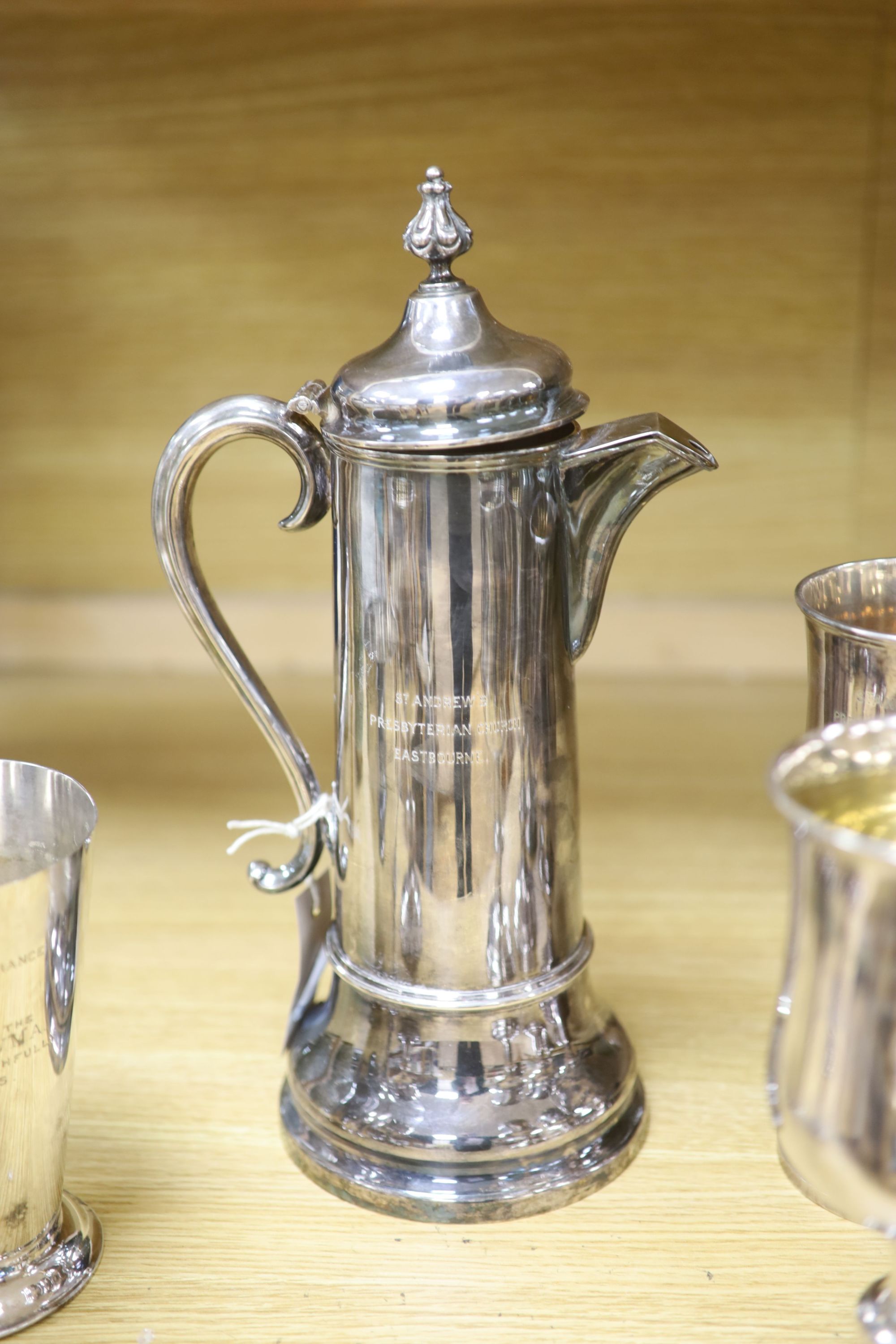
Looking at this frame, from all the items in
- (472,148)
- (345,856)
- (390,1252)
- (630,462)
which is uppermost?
(472,148)

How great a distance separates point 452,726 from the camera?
0.45 m

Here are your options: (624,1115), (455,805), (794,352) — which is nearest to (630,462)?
(455,805)

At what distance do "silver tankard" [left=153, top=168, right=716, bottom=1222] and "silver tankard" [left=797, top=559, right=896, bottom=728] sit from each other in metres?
0.07

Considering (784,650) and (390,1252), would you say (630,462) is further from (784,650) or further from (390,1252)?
(784,650)

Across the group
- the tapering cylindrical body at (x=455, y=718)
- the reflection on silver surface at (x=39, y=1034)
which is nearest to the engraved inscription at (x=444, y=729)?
the tapering cylindrical body at (x=455, y=718)

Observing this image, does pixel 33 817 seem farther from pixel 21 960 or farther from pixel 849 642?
pixel 849 642

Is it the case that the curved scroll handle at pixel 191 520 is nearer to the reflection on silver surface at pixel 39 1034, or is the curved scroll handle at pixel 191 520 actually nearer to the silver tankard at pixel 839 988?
the reflection on silver surface at pixel 39 1034

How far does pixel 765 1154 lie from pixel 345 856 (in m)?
0.18

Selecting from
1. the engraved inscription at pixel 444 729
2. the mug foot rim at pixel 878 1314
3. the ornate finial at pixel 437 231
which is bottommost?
the mug foot rim at pixel 878 1314

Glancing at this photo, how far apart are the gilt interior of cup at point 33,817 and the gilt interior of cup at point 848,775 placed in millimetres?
216

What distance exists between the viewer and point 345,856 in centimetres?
49

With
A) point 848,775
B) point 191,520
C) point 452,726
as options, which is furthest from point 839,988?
point 191,520

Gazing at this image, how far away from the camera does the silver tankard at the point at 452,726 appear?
44 centimetres

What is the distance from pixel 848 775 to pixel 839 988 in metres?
0.06
